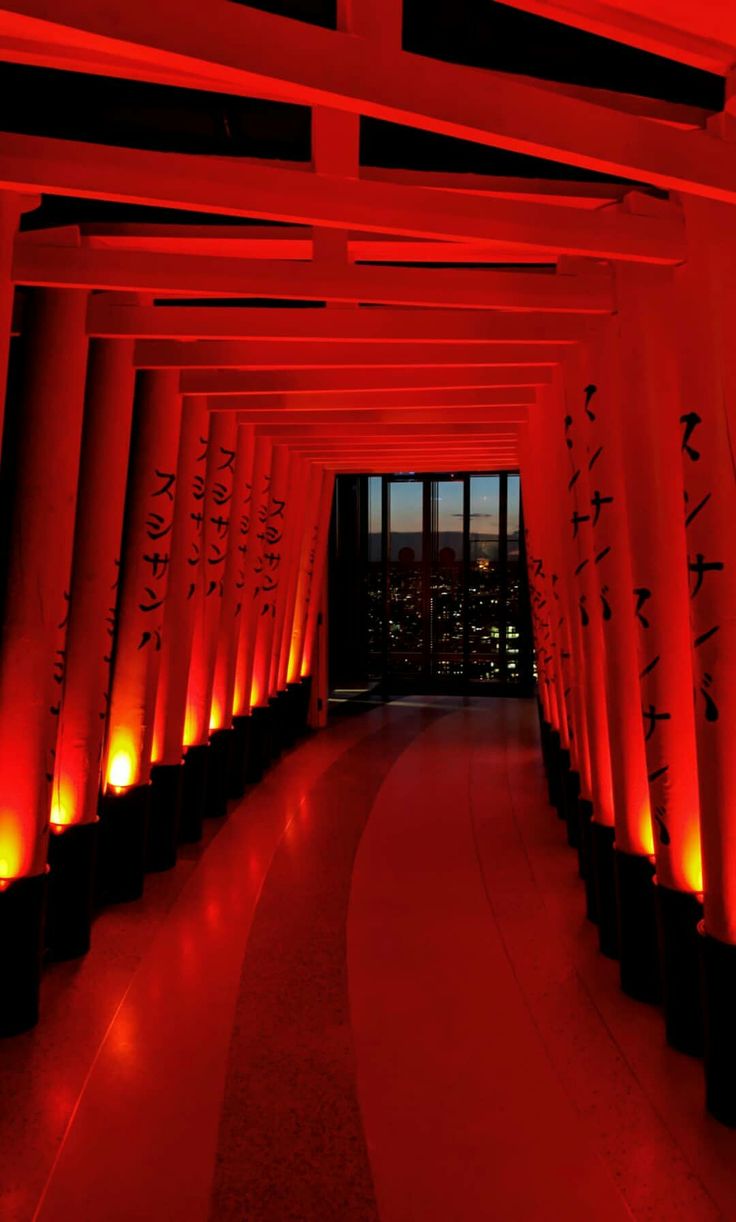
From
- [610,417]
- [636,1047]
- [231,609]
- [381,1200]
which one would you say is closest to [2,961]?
[381,1200]

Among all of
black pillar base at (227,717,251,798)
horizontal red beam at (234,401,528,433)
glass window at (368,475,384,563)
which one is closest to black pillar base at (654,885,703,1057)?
horizontal red beam at (234,401,528,433)

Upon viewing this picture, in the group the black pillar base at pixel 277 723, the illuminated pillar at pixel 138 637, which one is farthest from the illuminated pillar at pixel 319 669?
the illuminated pillar at pixel 138 637

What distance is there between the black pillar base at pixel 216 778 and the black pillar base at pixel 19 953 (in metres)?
4.83

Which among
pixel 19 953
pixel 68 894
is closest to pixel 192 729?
pixel 68 894

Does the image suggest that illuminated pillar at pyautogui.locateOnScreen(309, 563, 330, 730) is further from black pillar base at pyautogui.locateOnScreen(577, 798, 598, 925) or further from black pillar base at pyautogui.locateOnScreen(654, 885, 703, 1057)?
black pillar base at pyautogui.locateOnScreen(654, 885, 703, 1057)

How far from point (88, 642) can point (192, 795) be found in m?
3.20

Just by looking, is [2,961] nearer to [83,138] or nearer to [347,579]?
[83,138]

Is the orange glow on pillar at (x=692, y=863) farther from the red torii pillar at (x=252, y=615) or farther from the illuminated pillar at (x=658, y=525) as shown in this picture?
the red torii pillar at (x=252, y=615)

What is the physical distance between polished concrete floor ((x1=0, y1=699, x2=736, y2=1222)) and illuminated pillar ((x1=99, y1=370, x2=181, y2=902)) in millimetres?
493

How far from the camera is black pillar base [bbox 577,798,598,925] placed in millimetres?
6945

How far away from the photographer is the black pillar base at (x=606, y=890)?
20.4 ft

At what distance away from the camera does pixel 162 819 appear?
823 centimetres

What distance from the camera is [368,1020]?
5406 mm

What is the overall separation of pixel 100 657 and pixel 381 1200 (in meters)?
3.86
